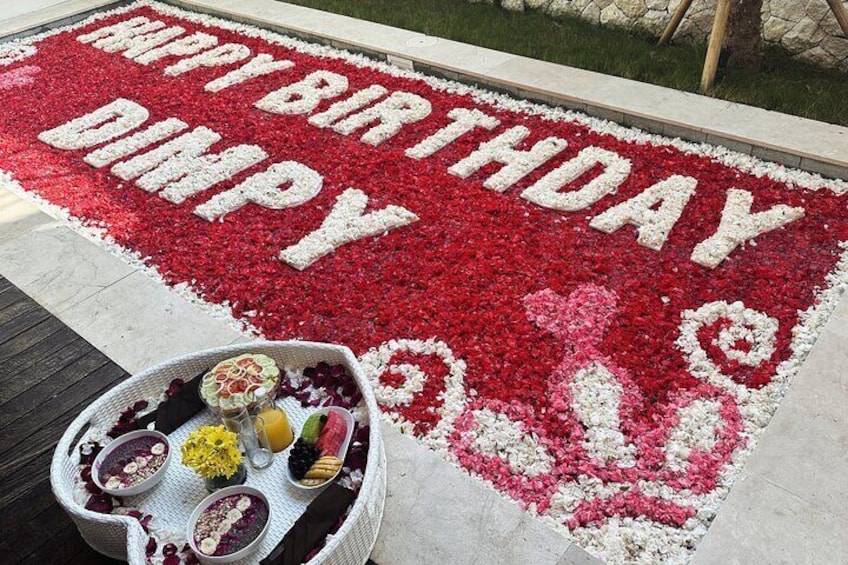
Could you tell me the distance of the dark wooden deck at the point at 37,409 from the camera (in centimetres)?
231

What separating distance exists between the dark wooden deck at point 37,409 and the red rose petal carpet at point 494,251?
2.01 feet

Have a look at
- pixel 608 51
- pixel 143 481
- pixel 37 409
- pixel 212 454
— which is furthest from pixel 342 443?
pixel 608 51

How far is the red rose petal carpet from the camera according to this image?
8.51 ft

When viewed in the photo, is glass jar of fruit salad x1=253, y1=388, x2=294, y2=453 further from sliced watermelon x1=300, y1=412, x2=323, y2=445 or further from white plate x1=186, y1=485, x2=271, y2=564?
white plate x1=186, y1=485, x2=271, y2=564

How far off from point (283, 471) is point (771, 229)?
2.71 meters

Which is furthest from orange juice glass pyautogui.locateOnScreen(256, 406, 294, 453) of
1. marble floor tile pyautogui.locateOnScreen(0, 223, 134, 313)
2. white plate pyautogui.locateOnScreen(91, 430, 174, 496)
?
marble floor tile pyautogui.locateOnScreen(0, 223, 134, 313)

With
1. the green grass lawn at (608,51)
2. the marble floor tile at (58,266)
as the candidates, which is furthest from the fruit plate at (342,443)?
the green grass lawn at (608,51)

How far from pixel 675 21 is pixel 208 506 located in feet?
15.2

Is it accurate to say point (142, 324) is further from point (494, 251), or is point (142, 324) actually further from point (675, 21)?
point (675, 21)

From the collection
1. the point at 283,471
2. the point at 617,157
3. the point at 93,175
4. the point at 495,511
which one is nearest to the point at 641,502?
the point at 495,511

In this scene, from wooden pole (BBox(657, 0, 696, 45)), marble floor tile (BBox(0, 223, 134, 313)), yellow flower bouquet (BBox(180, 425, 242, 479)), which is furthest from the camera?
wooden pole (BBox(657, 0, 696, 45))

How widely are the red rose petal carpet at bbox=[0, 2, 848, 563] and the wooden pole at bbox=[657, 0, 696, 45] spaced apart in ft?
3.73

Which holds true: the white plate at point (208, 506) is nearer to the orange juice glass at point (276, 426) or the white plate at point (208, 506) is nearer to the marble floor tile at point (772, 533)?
the orange juice glass at point (276, 426)

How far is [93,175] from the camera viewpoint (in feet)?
→ 14.8
